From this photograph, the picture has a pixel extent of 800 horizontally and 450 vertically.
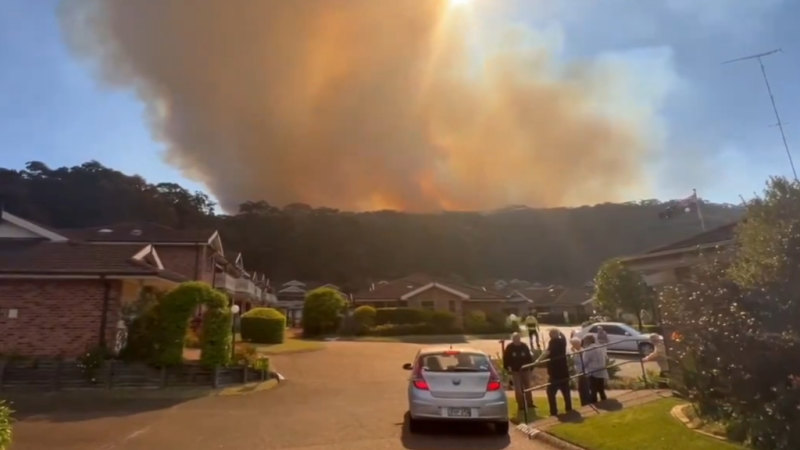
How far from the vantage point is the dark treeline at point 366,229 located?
7238 cm

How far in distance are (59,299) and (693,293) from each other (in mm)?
17966

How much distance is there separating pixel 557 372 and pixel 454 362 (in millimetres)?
2896

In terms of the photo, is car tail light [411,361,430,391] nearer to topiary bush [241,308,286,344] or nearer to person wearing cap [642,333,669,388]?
person wearing cap [642,333,669,388]

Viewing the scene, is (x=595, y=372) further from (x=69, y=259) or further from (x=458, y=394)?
(x=69, y=259)

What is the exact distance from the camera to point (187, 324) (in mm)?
16422

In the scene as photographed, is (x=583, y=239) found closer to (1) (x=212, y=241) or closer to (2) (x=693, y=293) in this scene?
(1) (x=212, y=241)

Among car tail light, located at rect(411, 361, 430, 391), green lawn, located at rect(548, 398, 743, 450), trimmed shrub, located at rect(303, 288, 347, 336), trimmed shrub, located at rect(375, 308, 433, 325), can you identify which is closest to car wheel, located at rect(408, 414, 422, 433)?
car tail light, located at rect(411, 361, 430, 391)

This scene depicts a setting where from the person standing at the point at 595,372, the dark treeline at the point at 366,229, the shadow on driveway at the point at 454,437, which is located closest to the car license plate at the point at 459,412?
the shadow on driveway at the point at 454,437

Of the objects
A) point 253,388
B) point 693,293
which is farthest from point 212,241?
point 693,293

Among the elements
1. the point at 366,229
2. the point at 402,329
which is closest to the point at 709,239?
the point at 402,329

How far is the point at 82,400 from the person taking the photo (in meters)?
14.1

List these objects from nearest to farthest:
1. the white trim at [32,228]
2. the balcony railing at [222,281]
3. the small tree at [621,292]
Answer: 1. the white trim at [32,228]
2. the balcony railing at [222,281]
3. the small tree at [621,292]

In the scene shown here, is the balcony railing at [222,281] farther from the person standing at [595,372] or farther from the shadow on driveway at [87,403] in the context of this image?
the person standing at [595,372]

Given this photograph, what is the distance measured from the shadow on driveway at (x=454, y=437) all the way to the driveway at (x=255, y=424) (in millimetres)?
17
